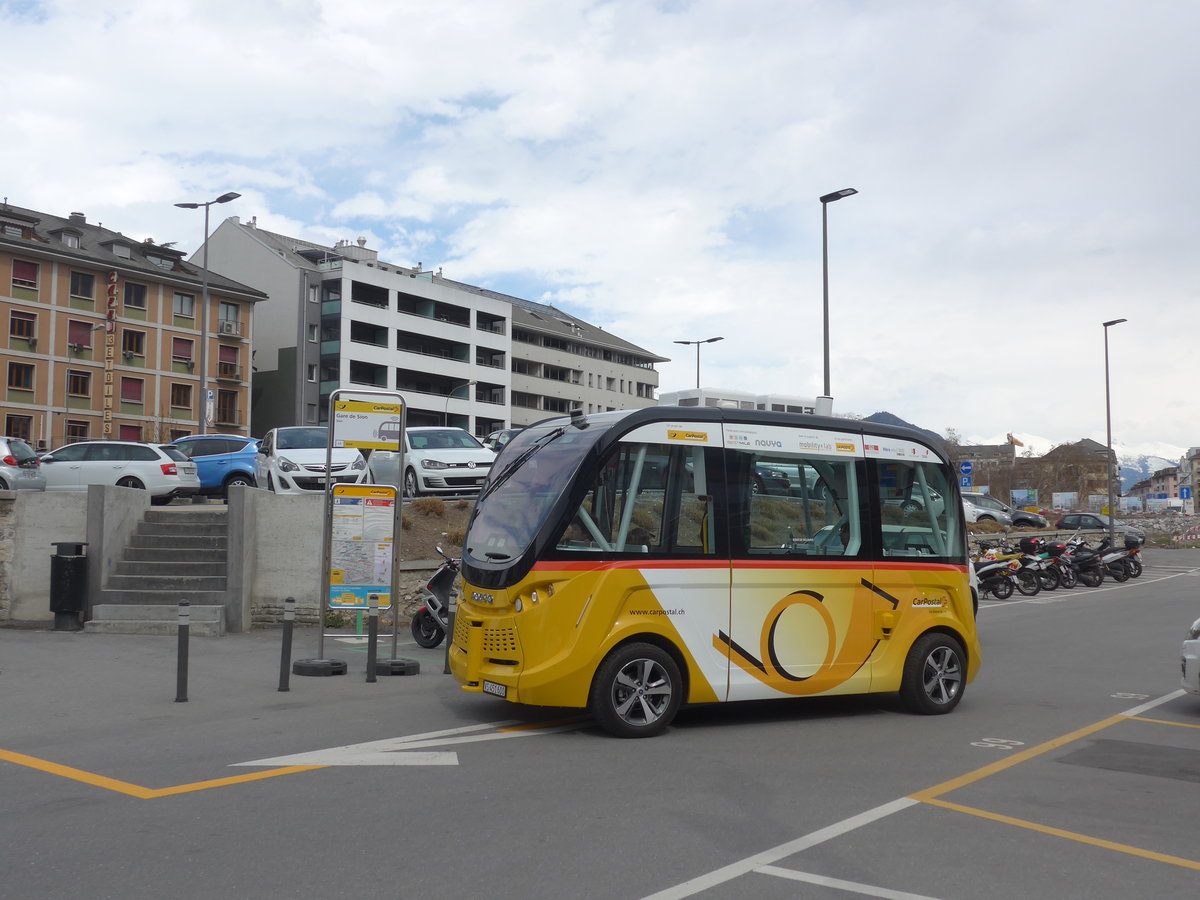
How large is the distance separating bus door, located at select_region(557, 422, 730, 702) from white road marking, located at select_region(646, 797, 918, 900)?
249 centimetres

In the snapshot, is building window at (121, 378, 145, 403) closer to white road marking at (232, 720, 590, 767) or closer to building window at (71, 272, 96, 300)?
building window at (71, 272, 96, 300)

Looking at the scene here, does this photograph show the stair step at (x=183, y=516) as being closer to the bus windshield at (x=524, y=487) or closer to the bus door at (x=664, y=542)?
the bus windshield at (x=524, y=487)

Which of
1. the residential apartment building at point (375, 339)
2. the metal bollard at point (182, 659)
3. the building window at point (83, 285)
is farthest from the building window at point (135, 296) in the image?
the metal bollard at point (182, 659)

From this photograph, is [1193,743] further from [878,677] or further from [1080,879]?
[1080,879]

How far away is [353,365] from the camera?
227ft

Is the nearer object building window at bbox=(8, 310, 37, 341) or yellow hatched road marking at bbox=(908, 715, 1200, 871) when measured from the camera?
yellow hatched road marking at bbox=(908, 715, 1200, 871)

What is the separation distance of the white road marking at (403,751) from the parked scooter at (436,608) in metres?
5.10

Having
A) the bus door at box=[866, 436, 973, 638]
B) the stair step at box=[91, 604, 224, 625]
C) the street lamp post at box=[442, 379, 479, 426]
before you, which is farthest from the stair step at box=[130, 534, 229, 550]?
the street lamp post at box=[442, 379, 479, 426]

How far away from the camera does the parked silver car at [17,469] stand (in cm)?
2083

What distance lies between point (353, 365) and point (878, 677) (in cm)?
6254

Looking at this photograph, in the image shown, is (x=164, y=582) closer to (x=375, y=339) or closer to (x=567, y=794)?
(x=567, y=794)

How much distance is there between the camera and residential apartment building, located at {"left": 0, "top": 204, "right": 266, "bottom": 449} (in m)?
54.3

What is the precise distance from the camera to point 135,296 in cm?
5922

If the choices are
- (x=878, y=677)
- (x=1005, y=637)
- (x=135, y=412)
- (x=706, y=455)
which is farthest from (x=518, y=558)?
(x=135, y=412)
